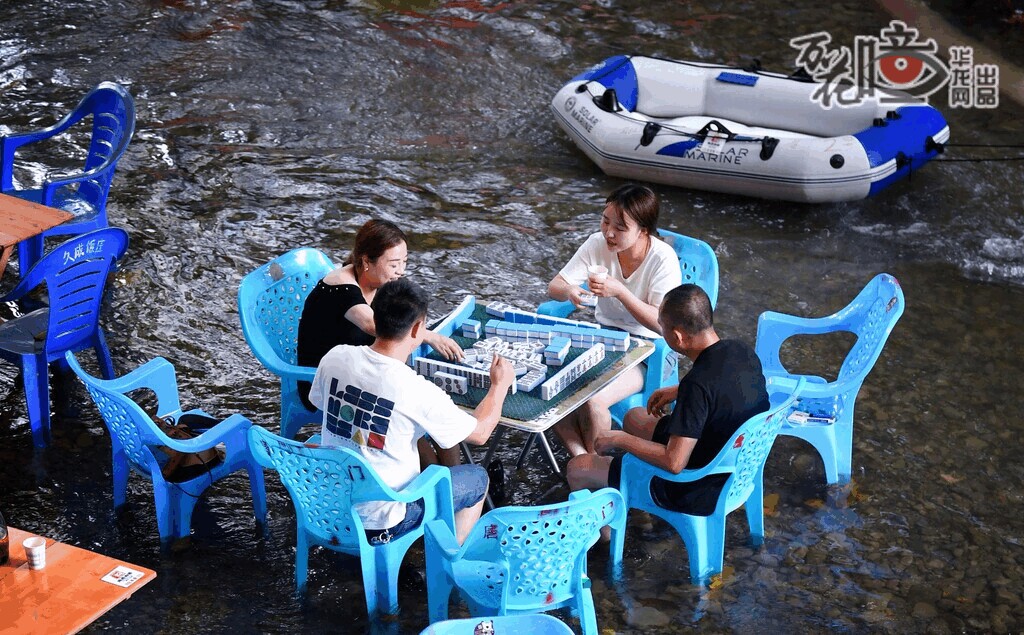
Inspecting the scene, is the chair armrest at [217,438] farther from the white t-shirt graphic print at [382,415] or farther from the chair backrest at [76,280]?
the chair backrest at [76,280]

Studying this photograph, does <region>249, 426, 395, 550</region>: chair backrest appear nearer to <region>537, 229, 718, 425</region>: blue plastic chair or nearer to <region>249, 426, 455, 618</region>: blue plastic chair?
<region>249, 426, 455, 618</region>: blue plastic chair

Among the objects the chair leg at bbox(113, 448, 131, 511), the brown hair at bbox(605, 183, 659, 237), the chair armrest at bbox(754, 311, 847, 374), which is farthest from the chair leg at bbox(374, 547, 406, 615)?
the chair armrest at bbox(754, 311, 847, 374)

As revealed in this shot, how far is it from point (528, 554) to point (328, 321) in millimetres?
1581

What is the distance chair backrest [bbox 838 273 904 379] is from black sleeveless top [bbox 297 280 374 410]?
2142 mm

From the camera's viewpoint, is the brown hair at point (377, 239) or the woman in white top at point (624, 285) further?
the woman in white top at point (624, 285)

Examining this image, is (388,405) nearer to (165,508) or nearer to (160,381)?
(165,508)

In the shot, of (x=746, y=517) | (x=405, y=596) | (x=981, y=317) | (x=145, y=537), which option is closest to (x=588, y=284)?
(x=746, y=517)

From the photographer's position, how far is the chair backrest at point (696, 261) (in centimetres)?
531

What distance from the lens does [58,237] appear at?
731 cm

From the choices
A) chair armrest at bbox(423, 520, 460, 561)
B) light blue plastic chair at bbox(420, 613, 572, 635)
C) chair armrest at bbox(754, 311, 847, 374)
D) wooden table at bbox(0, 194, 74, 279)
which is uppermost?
light blue plastic chair at bbox(420, 613, 572, 635)

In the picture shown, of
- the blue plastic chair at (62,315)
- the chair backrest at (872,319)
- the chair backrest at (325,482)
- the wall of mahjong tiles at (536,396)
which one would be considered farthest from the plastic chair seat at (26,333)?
the chair backrest at (872,319)

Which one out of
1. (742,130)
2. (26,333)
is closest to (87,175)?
(26,333)

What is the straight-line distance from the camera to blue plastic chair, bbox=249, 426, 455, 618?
377 cm

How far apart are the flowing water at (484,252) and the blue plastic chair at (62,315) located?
277mm
